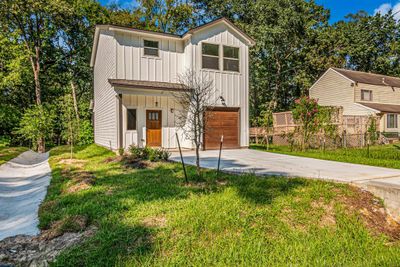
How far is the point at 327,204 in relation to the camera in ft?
15.3

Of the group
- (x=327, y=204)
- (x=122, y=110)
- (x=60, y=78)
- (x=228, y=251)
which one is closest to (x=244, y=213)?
(x=228, y=251)

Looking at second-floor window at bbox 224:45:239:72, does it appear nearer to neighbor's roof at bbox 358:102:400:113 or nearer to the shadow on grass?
the shadow on grass

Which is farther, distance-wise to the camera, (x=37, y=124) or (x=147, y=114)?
(x=37, y=124)

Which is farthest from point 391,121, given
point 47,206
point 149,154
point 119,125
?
point 47,206

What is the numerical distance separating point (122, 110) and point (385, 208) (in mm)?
10253

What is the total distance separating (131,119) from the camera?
12477 millimetres

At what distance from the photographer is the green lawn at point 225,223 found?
10.8ft

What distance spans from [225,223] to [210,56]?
35.2 feet

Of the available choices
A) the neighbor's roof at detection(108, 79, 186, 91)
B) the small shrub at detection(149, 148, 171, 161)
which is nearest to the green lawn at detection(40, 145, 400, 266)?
the small shrub at detection(149, 148, 171, 161)

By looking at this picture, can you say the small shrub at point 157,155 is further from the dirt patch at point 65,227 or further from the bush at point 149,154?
the dirt patch at point 65,227

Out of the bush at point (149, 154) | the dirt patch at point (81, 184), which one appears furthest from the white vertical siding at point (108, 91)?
the dirt patch at point (81, 184)

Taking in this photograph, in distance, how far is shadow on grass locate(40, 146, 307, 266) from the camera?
3.26m

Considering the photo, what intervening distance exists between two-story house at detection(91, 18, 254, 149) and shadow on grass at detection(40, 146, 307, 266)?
5194 millimetres

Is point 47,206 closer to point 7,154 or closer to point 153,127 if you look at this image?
point 153,127
